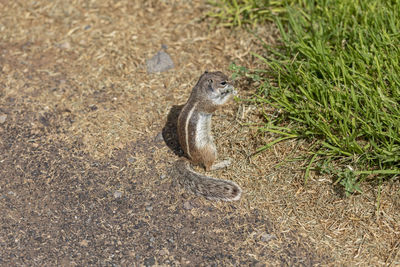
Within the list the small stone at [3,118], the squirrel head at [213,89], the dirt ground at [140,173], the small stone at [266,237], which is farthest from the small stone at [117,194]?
the small stone at [3,118]

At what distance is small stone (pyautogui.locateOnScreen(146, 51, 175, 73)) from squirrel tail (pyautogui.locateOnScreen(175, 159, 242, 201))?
5.56 ft

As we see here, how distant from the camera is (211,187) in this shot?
3.74 metres

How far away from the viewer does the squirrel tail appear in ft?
12.3

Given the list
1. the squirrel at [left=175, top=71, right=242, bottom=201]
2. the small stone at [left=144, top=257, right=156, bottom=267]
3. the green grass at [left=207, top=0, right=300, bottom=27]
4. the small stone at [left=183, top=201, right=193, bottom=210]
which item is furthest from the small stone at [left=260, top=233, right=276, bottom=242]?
the green grass at [left=207, top=0, right=300, bottom=27]

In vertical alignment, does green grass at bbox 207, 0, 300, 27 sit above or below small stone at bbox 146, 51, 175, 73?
above

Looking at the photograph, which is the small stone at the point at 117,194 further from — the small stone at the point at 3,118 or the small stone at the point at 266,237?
the small stone at the point at 3,118

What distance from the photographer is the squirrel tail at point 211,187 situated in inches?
147

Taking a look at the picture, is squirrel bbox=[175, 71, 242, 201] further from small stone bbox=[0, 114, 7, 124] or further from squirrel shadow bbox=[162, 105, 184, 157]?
small stone bbox=[0, 114, 7, 124]

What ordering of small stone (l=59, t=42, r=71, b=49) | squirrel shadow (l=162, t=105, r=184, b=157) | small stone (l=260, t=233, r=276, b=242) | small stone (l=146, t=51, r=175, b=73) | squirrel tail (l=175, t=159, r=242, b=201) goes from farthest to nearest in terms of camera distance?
small stone (l=59, t=42, r=71, b=49), small stone (l=146, t=51, r=175, b=73), squirrel shadow (l=162, t=105, r=184, b=157), squirrel tail (l=175, t=159, r=242, b=201), small stone (l=260, t=233, r=276, b=242)

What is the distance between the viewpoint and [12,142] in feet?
14.6

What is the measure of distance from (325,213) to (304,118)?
0.87 metres

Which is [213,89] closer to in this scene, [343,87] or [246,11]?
[343,87]

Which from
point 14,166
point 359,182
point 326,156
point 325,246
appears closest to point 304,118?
point 326,156

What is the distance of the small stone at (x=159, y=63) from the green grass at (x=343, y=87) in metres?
0.88
